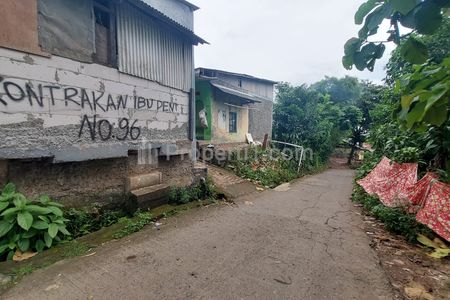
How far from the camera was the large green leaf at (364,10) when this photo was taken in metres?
1.06

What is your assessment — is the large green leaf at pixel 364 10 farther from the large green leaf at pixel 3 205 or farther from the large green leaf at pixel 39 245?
the large green leaf at pixel 39 245

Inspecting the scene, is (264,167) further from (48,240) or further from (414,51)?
(414,51)

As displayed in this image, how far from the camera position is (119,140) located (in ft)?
15.1

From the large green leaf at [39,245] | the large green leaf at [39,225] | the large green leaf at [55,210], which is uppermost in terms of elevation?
the large green leaf at [55,210]

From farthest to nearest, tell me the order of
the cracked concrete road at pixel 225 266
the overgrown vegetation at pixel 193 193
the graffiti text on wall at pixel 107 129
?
1. the overgrown vegetation at pixel 193 193
2. the graffiti text on wall at pixel 107 129
3. the cracked concrete road at pixel 225 266

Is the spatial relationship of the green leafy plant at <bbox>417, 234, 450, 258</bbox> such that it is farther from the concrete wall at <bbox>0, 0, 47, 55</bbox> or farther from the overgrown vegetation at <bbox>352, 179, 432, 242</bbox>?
the concrete wall at <bbox>0, 0, 47, 55</bbox>

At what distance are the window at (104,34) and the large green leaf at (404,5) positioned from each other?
14.8 ft

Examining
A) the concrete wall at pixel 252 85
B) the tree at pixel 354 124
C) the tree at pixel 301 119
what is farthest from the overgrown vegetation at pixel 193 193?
the tree at pixel 354 124

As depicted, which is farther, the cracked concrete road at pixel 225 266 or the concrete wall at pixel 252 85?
the concrete wall at pixel 252 85

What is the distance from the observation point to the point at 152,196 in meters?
4.89

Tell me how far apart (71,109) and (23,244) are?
2031 millimetres

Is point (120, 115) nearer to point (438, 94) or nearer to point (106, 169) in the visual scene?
point (106, 169)

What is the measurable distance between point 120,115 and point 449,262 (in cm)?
572

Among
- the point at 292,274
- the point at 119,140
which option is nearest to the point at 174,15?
the point at 119,140
